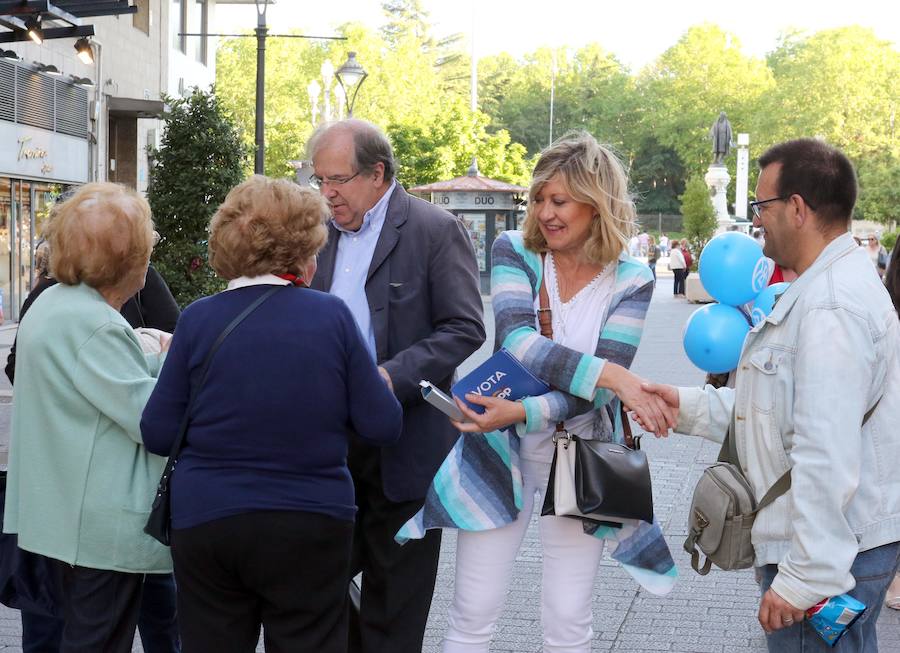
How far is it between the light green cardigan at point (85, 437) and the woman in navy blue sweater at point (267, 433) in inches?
10.7

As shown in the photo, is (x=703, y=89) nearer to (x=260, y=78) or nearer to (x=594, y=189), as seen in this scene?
(x=260, y=78)

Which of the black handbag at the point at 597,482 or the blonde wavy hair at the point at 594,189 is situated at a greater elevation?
the blonde wavy hair at the point at 594,189

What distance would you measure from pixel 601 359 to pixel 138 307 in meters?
1.83

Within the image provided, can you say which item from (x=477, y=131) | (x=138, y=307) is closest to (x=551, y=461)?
(x=138, y=307)

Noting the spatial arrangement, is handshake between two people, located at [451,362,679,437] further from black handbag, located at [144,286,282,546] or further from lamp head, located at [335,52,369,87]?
lamp head, located at [335,52,369,87]

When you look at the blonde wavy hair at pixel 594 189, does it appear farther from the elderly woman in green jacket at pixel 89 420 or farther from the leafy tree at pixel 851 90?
the leafy tree at pixel 851 90

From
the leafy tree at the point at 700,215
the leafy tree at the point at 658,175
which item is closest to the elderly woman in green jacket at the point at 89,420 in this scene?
the leafy tree at the point at 700,215

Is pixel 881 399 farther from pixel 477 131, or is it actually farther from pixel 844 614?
pixel 477 131

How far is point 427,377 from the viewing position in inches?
147

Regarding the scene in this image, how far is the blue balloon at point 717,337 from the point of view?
508 cm

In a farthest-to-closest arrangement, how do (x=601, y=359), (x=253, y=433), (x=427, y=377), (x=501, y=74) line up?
(x=501, y=74)
(x=427, y=377)
(x=601, y=359)
(x=253, y=433)

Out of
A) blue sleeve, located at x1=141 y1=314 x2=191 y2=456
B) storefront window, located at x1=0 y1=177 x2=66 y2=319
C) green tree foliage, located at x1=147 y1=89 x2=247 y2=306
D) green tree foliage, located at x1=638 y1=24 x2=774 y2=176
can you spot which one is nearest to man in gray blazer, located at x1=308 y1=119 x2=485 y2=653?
blue sleeve, located at x1=141 y1=314 x2=191 y2=456

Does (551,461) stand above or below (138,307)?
below

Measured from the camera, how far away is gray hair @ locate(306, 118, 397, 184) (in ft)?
12.7
